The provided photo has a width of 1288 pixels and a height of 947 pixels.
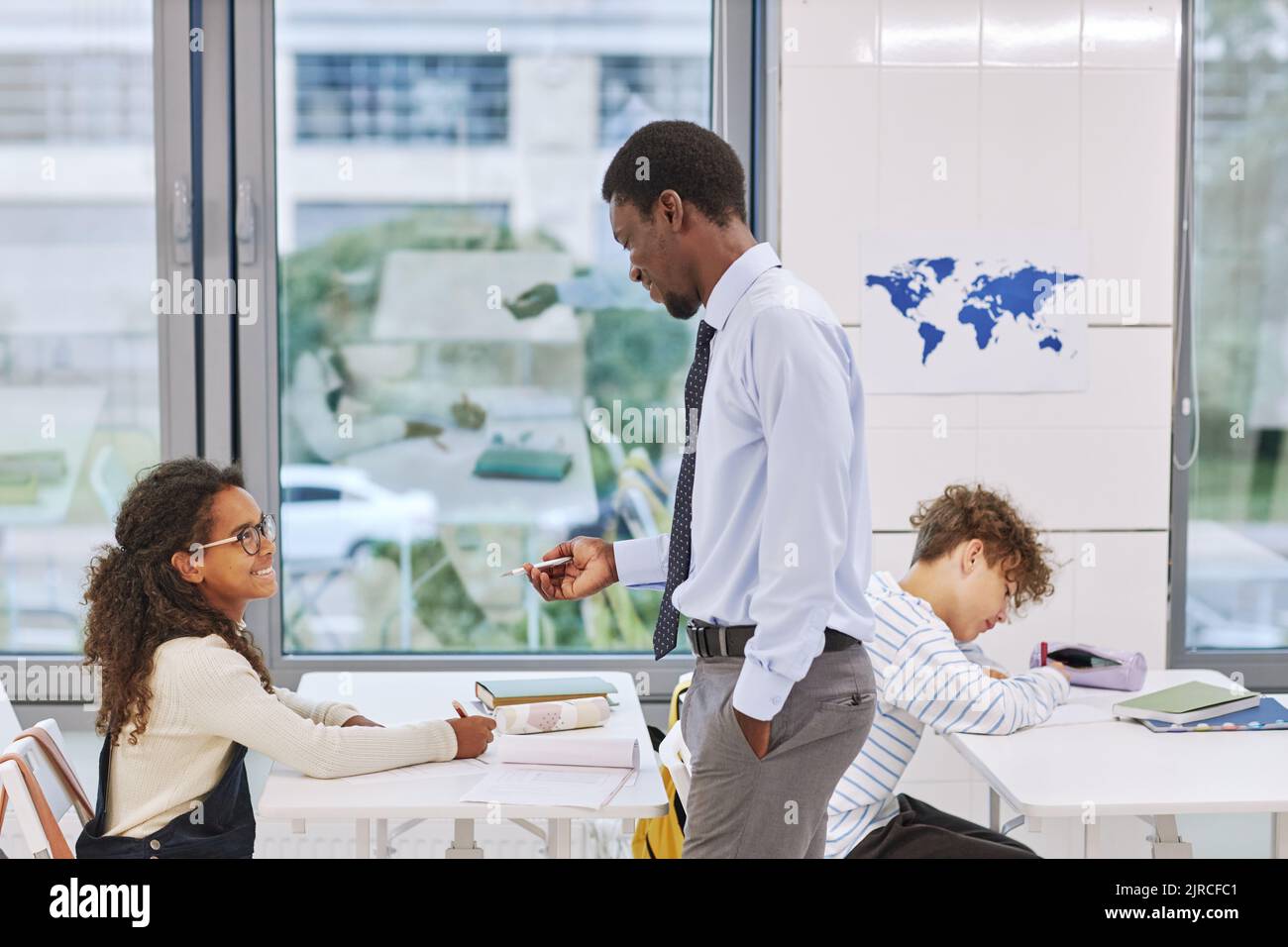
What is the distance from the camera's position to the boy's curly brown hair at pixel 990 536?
2.38 meters

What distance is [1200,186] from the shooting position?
332 cm

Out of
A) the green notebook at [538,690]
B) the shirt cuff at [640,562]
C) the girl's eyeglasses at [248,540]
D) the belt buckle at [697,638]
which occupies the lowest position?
the green notebook at [538,690]

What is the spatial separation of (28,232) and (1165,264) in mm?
3006

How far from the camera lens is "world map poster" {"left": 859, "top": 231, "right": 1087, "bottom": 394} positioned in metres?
3.14

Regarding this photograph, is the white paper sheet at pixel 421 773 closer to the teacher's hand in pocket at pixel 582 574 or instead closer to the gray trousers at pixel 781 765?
the teacher's hand in pocket at pixel 582 574

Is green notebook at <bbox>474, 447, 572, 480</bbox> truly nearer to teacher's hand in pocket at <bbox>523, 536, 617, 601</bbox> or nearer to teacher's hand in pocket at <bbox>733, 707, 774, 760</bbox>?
teacher's hand in pocket at <bbox>523, 536, 617, 601</bbox>

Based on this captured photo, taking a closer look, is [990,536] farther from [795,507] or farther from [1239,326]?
[1239,326]

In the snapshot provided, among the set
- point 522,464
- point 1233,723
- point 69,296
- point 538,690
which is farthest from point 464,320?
point 1233,723

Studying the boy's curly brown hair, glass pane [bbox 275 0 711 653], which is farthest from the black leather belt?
glass pane [bbox 275 0 711 653]

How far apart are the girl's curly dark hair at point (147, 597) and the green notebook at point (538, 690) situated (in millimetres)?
468

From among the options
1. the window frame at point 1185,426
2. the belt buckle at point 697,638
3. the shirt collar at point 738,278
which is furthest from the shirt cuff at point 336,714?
the window frame at point 1185,426

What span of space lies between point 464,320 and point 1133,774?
205 cm

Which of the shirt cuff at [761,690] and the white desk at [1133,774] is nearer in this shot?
the shirt cuff at [761,690]

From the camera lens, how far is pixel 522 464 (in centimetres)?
338
